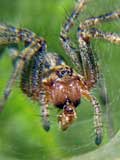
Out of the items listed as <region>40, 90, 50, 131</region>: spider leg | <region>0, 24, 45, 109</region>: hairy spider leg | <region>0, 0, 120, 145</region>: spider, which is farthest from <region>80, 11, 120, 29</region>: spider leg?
<region>40, 90, 50, 131</region>: spider leg

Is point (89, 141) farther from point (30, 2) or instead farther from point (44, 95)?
point (30, 2)

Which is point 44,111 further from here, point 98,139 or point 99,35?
point 99,35

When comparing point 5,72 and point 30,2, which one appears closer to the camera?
point 5,72

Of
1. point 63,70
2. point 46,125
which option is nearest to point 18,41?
point 63,70

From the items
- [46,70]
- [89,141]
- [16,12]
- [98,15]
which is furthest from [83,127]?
[16,12]

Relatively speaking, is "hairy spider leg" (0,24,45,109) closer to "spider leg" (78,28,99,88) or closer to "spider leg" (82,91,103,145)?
"spider leg" (78,28,99,88)

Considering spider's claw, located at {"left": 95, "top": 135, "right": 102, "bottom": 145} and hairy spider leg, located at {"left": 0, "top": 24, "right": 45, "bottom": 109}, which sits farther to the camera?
spider's claw, located at {"left": 95, "top": 135, "right": 102, "bottom": 145}
